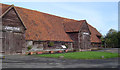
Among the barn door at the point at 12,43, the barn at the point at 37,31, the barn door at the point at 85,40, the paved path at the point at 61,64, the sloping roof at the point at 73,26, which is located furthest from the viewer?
the barn door at the point at 85,40

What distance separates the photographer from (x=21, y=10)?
33969 millimetres

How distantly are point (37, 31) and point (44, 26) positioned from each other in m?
3.90

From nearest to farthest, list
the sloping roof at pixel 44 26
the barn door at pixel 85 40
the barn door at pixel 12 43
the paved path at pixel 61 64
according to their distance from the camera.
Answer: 1. the paved path at pixel 61 64
2. the barn door at pixel 12 43
3. the sloping roof at pixel 44 26
4. the barn door at pixel 85 40

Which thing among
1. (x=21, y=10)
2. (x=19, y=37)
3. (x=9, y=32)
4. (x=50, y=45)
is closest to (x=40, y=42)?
(x=50, y=45)

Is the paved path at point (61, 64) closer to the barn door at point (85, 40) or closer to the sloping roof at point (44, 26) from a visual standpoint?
the sloping roof at point (44, 26)

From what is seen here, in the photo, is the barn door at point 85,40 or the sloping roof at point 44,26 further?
the barn door at point 85,40

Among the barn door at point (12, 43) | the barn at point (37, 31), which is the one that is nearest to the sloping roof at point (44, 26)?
the barn at point (37, 31)

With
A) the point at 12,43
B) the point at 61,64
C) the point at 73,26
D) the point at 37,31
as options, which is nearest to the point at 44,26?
the point at 37,31

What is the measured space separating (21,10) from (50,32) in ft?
26.9

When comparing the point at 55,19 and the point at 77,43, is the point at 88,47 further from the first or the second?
the point at 55,19

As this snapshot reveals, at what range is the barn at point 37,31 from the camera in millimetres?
24969

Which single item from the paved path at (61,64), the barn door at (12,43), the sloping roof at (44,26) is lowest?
the paved path at (61,64)

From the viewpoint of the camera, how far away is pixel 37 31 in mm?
31406

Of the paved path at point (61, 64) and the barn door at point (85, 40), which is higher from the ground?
the barn door at point (85, 40)
